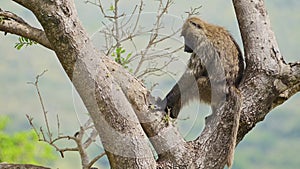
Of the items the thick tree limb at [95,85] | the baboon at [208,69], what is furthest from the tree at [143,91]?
the baboon at [208,69]

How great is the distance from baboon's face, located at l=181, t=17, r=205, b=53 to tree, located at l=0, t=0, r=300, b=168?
329mm

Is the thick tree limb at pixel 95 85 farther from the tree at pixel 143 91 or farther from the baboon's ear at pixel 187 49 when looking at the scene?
the baboon's ear at pixel 187 49

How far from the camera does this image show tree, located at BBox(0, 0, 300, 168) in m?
2.38

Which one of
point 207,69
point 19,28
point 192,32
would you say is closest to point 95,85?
point 19,28

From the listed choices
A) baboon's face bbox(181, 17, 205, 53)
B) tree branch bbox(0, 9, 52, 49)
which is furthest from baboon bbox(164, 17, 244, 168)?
tree branch bbox(0, 9, 52, 49)

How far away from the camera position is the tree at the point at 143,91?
2379 millimetres

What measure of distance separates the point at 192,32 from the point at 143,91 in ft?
2.61

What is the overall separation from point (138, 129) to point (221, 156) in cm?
48

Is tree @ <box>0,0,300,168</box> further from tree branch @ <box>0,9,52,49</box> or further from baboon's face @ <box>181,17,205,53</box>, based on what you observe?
baboon's face @ <box>181,17,205,53</box>

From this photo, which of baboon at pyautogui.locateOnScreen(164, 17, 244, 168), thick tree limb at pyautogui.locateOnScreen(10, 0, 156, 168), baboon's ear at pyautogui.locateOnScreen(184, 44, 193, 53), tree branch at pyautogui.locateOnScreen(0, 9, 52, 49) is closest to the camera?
thick tree limb at pyautogui.locateOnScreen(10, 0, 156, 168)

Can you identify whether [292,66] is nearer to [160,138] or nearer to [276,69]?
[276,69]

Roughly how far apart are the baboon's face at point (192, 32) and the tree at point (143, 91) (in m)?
0.33

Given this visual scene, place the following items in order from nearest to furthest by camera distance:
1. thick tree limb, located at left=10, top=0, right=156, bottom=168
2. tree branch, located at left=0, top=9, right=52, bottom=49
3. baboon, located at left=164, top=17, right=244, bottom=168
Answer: thick tree limb, located at left=10, top=0, right=156, bottom=168
tree branch, located at left=0, top=9, right=52, bottom=49
baboon, located at left=164, top=17, right=244, bottom=168

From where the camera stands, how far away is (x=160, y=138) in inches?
106
